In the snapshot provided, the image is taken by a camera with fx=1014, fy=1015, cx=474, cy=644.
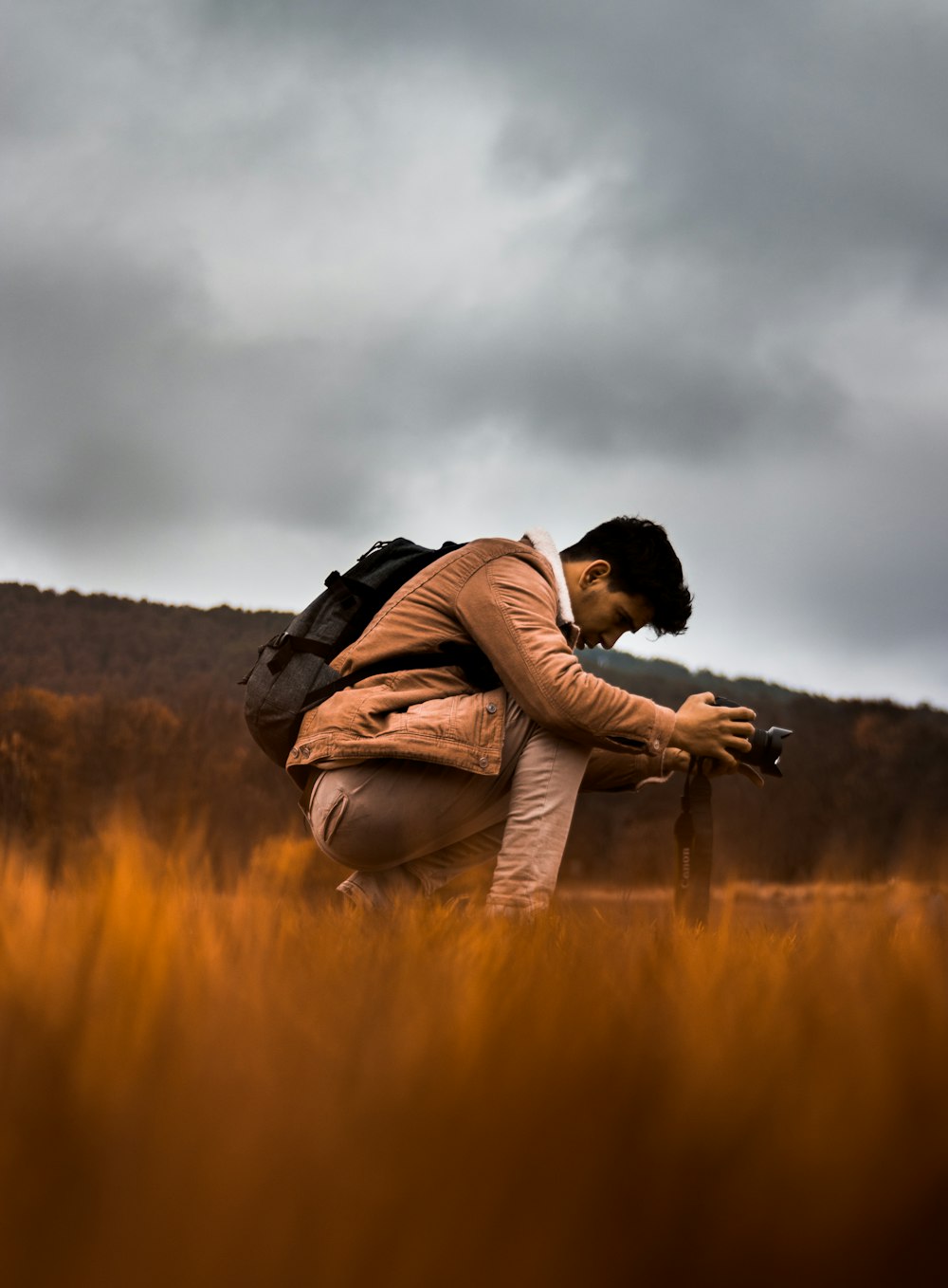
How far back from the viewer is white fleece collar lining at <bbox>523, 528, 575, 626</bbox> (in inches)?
75.9

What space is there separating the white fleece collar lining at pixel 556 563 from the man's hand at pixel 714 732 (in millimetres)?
291

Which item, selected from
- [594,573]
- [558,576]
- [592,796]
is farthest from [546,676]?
[592,796]

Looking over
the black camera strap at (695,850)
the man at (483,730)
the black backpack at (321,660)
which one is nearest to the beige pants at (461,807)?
the man at (483,730)

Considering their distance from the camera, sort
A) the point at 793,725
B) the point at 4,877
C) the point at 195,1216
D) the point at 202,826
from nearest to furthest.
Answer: the point at 195,1216 → the point at 4,877 → the point at 202,826 → the point at 793,725

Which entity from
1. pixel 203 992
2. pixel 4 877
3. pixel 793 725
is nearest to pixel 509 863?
pixel 4 877

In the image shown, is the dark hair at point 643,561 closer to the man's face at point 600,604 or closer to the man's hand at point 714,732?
the man's face at point 600,604

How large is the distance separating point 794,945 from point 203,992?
63 cm

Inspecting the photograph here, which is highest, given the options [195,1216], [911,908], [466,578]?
[466,578]

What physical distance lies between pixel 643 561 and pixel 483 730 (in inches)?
20.4

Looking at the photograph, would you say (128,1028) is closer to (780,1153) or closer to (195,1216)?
(195,1216)

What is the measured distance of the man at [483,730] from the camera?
175 cm

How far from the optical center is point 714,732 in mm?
1764

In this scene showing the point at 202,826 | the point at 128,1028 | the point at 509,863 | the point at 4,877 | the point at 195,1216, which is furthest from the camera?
the point at 509,863

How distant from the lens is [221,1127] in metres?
0.44
